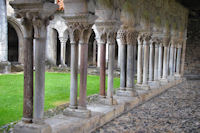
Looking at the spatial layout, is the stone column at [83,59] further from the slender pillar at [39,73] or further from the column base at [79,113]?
the slender pillar at [39,73]

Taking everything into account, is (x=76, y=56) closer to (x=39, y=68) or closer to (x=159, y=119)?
(x=39, y=68)

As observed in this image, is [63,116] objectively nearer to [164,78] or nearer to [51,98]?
[51,98]

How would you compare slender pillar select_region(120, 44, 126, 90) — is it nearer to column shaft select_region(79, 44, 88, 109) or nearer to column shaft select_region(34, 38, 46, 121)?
column shaft select_region(79, 44, 88, 109)

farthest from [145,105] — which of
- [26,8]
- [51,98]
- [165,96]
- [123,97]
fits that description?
[26,8]

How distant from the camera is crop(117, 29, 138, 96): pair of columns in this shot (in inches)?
284

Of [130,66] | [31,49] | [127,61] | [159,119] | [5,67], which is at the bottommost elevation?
[159,119]

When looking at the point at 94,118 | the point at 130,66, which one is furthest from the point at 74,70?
the point at 130,66

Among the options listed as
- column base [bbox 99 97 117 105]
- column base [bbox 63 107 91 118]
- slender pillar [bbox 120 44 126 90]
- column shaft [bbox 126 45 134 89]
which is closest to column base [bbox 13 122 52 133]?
column base [bbox 63 107 91 118]

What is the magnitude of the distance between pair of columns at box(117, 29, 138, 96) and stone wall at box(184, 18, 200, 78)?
9930 millimetres

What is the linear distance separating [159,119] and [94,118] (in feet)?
6.24

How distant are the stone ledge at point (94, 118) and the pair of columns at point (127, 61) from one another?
1.05 ft

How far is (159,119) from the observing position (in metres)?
5.83

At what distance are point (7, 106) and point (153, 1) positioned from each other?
6.16m

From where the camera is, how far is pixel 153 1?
8.84 metres
